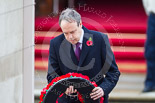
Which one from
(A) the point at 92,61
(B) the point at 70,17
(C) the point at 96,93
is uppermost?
(B) the point at 70,17

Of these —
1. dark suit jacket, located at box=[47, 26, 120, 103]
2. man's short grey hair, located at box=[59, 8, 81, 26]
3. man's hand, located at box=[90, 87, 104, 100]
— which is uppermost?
man's short grey hair, located at box=[59, 8, 81, 26]

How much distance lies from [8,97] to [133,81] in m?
2.36

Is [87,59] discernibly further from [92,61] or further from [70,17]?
[70,17]

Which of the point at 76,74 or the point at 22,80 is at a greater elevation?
the point at 76,74

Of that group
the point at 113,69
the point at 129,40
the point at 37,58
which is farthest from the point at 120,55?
the point at 113,69

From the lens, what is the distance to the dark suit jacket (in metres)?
3.15

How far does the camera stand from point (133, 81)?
260 inches

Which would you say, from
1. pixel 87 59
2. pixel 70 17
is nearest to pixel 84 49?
pixel 87 59

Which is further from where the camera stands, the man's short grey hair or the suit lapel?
the suit lapel

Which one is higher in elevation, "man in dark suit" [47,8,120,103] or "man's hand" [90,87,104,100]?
"man in dark suit" [47,8,120,103]

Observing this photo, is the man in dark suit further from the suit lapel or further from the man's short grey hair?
the man's short grey hair

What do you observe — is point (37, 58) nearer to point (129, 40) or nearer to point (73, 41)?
point (129, 40)

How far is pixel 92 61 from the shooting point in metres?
3.16

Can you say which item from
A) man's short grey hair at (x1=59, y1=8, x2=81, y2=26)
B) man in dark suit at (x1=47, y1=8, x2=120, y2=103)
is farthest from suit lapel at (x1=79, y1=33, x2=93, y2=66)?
man's short grey hair at (x1=59, y1=8, x2=81, y2=26)
